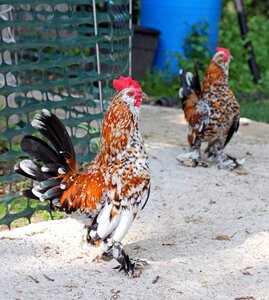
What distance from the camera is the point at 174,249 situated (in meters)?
4.28

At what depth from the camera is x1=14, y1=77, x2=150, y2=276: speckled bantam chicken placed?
3771 millimetres

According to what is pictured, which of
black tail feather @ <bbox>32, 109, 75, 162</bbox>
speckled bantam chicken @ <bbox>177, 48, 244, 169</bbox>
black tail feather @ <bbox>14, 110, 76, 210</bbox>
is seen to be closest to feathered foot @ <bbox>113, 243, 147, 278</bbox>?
black tail feather @ <bbox>14, 110, 76, 210</bbox>

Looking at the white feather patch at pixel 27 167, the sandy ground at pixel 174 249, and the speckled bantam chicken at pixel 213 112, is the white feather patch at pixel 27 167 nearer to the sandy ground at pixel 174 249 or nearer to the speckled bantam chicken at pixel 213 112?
the sandy ground at pixel 174 249

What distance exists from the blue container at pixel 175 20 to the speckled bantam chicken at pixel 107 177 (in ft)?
22.1

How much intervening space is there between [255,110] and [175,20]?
2.38 metres

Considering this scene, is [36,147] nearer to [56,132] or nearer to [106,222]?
[56,132]

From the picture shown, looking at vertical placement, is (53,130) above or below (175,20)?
above

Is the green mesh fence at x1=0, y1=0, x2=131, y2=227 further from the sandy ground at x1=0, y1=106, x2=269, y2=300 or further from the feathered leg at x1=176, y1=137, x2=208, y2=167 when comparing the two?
the feathered leg at x1=176, y1=137, x2=208, y2=167

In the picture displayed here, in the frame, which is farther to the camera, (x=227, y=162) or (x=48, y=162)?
(x=227, y=162)

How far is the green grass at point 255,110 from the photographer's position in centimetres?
848

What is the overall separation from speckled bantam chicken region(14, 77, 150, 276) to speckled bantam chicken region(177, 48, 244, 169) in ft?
6.75

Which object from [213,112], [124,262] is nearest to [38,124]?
[124,262]

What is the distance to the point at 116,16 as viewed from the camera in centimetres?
588

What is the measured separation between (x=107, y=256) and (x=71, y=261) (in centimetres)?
22
